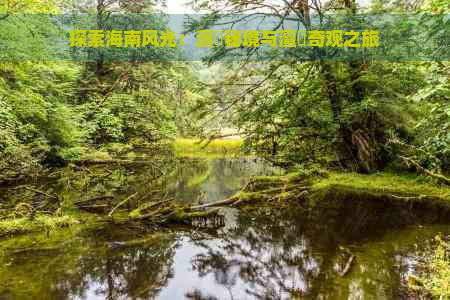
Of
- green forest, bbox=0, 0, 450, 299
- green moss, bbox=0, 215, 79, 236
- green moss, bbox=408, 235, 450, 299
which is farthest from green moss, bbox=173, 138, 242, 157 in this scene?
green moss, bbox=408, 235, 450, 299

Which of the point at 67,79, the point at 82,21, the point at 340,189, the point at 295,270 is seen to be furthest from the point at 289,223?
the point at 82,21

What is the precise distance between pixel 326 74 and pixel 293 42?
1734 millimetres

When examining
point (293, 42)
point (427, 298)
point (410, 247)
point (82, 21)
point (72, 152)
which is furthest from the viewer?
point (82, 21)

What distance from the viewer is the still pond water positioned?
187 inches

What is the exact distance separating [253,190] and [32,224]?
526 centimetres

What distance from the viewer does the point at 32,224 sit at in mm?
6770

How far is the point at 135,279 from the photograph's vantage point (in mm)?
5094

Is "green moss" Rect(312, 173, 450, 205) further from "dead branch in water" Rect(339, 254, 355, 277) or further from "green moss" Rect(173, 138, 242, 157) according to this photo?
"green moss" Rect(173, 138, 242, 157)

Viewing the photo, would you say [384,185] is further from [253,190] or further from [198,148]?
[198,148]

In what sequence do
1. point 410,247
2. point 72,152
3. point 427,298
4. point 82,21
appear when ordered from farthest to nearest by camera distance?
point 82,21 → point 72,152 → point 410,247 → point 427,298

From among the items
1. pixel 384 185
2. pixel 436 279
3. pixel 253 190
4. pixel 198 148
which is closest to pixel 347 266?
pixel 436 279

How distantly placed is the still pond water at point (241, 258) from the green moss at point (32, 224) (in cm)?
24

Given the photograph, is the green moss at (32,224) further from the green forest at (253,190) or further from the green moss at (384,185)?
the green moss at (384,185)

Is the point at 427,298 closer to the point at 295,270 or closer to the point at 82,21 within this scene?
the point at 295,270
